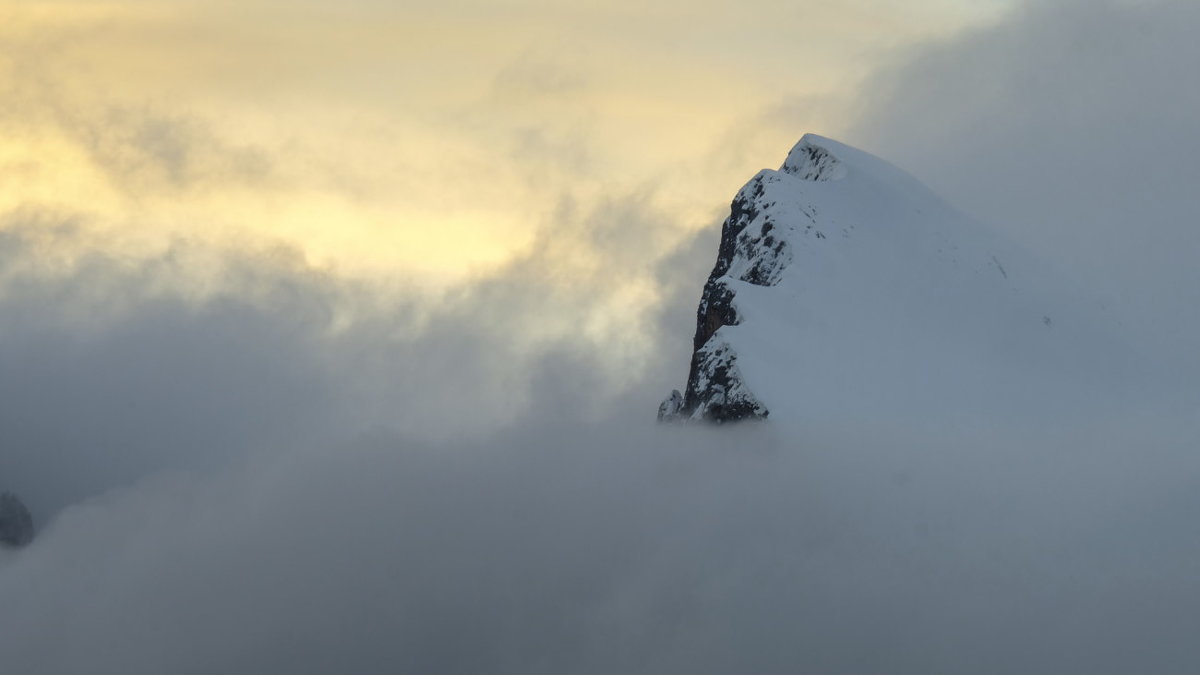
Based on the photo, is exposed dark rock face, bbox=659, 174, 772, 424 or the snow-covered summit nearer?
exposed dark rock face, bbox=659, 174, 772, 424

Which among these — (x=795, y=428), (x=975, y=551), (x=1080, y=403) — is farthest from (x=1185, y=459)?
(x=975, y=551)

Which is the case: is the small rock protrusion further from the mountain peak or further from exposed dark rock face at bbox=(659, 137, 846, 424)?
the mountain peak

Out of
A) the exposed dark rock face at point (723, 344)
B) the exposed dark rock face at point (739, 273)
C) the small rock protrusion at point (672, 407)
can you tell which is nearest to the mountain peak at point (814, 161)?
the exposed dark rock face at point (739, 273)

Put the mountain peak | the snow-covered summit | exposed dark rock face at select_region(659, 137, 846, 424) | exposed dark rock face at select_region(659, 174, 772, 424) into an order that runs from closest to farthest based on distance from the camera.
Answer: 1. exposed dark rock face at select_region(659, 174, 772, 424)
2. exposed dark rock face at select_region(659, 137, 846, 424)
3. the snow-covered summit
4. the mountain peak

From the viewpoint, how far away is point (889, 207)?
16225cm

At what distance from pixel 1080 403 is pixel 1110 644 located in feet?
195

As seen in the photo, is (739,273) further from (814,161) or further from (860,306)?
(814,161)

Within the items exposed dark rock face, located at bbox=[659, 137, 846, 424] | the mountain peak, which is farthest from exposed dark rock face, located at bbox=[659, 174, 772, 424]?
the mountain peak

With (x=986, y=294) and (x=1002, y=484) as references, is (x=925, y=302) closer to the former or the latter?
(x=986, y=294)

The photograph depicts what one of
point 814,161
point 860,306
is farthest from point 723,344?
point 814,161

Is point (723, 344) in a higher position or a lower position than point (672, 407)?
lower

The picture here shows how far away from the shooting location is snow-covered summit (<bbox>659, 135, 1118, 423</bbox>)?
136500 millimetres

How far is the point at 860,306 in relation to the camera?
148625mm

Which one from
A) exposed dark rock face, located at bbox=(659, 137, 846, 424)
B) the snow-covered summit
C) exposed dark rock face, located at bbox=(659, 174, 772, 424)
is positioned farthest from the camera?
the snow-covered summit
